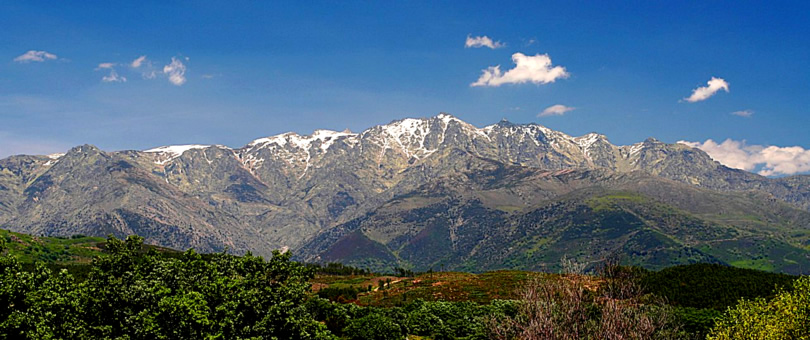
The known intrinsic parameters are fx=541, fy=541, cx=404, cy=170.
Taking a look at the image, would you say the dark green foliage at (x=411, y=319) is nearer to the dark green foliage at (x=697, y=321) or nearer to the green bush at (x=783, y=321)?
the green bush at (x=783, y=321)

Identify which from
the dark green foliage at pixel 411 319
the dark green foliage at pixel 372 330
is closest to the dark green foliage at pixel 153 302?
the dark green foliage at pixel 372 330

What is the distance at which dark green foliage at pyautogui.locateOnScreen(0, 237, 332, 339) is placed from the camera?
2662 inches

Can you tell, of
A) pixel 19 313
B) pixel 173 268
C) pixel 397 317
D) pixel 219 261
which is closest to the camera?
pixel 19 313

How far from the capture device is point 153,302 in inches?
2813

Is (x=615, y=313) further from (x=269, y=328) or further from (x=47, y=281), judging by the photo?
(x=47, y=281)

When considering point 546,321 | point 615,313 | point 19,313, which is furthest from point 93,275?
point 615,313

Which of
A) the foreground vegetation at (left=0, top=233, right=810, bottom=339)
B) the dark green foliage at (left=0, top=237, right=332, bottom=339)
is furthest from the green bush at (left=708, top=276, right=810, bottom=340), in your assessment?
the dark green foliage at (left=0, top=237, right=332, bottom=339)

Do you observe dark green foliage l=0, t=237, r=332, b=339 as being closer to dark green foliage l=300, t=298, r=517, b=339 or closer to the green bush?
dark green foliage l=300, t=298, r=517, b=339

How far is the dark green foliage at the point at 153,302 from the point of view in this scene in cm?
6762

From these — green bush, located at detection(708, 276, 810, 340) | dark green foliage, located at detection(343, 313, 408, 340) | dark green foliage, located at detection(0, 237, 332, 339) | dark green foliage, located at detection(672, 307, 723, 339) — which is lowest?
dark green foliage, located at detection(672, 307, 723, 339)

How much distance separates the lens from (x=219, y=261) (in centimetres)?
9694

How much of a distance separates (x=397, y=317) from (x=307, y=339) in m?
63.1

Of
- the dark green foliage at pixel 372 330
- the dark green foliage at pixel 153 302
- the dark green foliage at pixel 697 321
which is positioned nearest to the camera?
the dark green foliage at pixel 153 302

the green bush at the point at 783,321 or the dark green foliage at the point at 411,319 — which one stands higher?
the green bush at the point at 783,321
